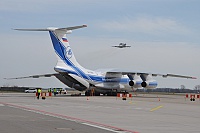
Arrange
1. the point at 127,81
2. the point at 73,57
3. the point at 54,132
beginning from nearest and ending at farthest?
the point at 54,132, the point at 73,57, the point at 127,81

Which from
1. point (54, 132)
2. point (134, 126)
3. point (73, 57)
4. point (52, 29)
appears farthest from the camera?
point (73, 57)

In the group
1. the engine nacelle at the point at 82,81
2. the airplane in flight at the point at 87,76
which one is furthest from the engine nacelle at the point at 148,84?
the engine nacelle at the point at 82,81

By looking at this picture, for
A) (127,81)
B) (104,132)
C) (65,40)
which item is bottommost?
(104,132)

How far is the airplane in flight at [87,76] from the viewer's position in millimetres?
53844

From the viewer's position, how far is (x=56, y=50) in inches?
2114

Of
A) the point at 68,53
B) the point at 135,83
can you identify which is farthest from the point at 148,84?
the point at 68,53

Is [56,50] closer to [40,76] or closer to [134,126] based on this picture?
[40,76]

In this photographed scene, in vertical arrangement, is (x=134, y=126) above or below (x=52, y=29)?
below

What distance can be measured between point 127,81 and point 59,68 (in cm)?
1551

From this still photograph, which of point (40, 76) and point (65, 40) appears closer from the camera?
point (65, 40)

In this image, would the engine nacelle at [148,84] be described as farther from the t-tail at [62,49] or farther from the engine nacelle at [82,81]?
the t-tail at [62,49]

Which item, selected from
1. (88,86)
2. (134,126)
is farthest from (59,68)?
(134,126)

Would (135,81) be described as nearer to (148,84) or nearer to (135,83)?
(135,83)

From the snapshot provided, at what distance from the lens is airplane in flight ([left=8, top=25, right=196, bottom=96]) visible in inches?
2120
